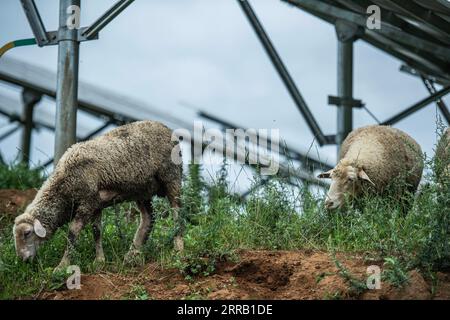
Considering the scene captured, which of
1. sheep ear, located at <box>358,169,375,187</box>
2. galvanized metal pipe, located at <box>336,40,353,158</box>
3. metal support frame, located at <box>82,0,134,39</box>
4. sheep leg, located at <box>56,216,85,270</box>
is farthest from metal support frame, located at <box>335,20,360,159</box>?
sheep leg, located at <box>56,216,85,270</box>

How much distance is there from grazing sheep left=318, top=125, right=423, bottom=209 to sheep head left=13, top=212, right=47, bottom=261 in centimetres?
255

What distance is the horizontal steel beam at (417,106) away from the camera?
38.8ft

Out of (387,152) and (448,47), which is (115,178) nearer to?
(387,152)

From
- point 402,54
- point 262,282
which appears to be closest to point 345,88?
point 402,54

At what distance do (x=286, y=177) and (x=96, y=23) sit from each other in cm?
240

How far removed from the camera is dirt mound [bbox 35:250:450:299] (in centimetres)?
603

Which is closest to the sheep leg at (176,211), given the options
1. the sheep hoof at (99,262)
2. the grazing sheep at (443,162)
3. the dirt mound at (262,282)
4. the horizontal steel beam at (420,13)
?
the dirt mound at (262,282)

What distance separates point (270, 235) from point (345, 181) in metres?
1.23

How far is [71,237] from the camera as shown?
727cm

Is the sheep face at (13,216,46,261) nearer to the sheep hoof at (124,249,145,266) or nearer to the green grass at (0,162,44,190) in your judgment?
Result: the sheep hoof at (124,249,145,266)

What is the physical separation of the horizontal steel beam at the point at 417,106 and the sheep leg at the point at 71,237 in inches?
225

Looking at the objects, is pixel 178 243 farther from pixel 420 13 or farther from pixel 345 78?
pixel 345 78

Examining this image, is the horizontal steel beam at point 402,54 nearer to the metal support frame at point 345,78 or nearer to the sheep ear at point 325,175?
the metal support frame at point 345,78

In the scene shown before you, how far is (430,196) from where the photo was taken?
22.0 ft
